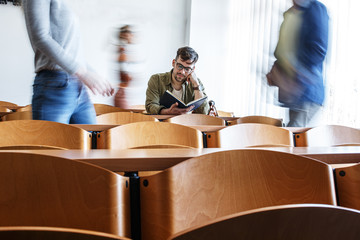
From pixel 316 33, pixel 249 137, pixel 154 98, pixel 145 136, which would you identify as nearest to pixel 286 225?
pixel 145 136

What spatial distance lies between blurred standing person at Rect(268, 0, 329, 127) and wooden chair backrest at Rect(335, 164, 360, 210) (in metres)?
2.55

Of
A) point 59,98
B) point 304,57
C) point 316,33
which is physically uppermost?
point 316,33

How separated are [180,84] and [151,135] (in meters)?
1.79

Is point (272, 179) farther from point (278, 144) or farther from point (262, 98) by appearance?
point (262, 98)

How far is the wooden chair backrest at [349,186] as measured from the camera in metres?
0.83

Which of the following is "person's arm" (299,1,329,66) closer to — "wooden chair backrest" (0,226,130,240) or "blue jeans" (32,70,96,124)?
"blue jeans" (32,70,96,124)

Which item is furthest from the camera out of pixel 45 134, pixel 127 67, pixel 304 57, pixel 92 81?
pixel 127 67

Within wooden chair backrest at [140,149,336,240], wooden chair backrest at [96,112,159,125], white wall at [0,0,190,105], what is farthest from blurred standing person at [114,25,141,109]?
wooden chair backrest at [140,149,336,240]

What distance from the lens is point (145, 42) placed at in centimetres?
553

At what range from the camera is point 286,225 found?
48 cm

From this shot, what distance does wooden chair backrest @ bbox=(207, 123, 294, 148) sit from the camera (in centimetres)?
151

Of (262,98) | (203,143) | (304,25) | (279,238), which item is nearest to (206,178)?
(279,238)

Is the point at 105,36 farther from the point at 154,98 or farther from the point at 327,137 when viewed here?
the point at 327,137

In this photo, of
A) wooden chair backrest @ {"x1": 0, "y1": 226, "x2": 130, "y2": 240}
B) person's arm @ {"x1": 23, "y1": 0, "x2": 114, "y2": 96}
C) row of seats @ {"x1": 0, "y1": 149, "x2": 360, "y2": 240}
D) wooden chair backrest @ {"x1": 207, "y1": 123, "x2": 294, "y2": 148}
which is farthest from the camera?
person's arm @ {"x1": 23, "y1": 0, "x2": 114, "y2": 96}
